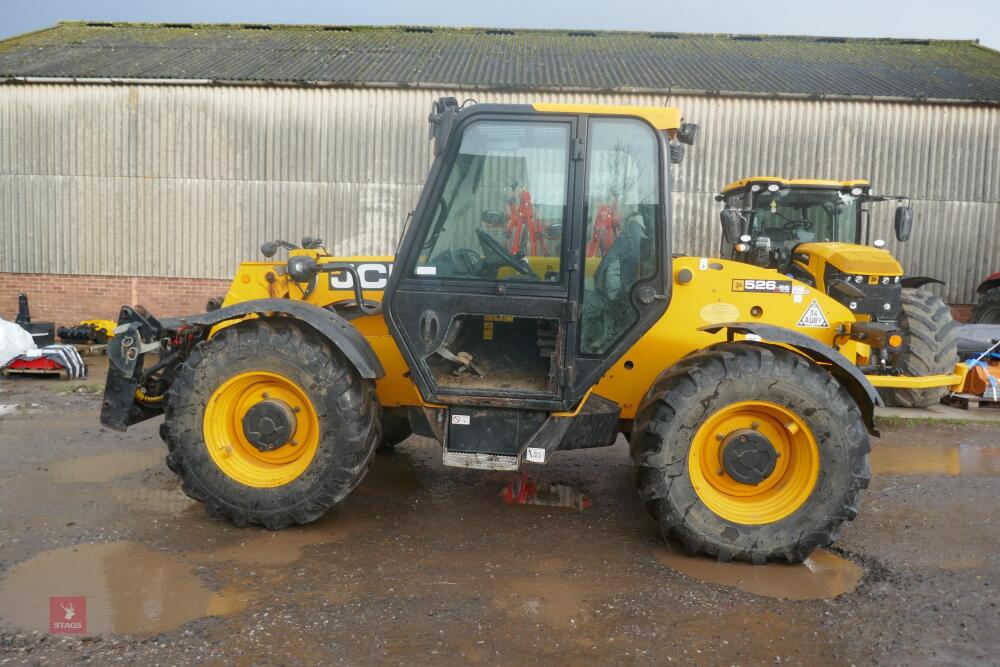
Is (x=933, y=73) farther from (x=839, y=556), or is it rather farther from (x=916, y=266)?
(x=839, y=556)

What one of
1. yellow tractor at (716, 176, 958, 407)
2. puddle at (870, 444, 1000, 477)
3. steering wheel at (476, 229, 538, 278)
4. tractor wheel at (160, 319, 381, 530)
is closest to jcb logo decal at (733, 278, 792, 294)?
steering wheel at (476, 229, 538, 278)

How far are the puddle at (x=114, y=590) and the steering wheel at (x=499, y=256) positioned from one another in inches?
86.5

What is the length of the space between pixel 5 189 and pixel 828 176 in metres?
15.7

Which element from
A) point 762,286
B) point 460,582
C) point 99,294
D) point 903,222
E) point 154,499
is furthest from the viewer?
point 99,294

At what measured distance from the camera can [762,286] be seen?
4645mm

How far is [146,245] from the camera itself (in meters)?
14.4

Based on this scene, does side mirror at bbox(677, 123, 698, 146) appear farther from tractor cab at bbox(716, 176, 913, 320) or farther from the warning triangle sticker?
tractor cab at bbox(716, 176, 913, 320)

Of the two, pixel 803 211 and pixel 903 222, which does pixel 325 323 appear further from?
pixel 803 211

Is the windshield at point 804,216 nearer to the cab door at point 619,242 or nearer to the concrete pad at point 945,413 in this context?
the concrete pad at point 945,413

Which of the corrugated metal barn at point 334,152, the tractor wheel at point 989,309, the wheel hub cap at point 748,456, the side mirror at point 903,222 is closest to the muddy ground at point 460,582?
the wheel hub cap at point 748,456

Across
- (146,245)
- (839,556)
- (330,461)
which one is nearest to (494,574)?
(330,461)

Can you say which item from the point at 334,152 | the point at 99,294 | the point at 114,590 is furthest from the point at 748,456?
the point at 99,294

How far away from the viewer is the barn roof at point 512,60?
14.1m

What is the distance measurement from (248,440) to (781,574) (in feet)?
10.2
